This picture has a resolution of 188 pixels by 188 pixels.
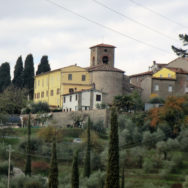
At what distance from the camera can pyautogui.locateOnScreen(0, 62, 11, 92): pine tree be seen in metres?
102

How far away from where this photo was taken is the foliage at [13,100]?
85.9 meters

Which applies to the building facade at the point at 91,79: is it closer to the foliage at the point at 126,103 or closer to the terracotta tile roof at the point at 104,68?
the terracotta tile roof at the point at 104,68

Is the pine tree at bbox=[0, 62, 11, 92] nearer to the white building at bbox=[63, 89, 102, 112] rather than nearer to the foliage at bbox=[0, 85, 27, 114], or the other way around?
the foliage at bbox=[0, 85, 27, 114]

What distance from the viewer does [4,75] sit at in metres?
103

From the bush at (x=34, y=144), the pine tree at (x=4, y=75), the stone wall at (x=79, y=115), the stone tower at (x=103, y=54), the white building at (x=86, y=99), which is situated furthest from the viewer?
the pine tree at (x=4, y=75)

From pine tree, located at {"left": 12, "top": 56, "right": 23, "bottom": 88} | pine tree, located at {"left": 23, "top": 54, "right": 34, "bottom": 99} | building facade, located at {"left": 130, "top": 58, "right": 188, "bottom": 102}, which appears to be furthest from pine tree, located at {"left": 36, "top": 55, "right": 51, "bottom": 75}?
building facade, located at {"left": 130, "top": 58, "right": 188, "bottom": 102}

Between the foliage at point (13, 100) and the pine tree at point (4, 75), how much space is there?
178 inches

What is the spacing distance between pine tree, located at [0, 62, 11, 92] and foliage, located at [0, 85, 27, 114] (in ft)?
14.9

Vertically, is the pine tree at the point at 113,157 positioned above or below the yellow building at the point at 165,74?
below

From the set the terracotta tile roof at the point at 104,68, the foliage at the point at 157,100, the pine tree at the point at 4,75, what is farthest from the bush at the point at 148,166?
the pine tree at the point at 4,75

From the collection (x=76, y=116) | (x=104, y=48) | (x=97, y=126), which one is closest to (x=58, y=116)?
(x=76, y=116)

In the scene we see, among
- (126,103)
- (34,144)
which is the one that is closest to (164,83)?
(126,103)

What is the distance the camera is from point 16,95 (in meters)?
92.0

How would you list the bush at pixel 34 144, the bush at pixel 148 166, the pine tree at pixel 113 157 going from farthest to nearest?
the bush at pixel 34 144
the bush at pixel 148 166
the pine tree at pixel 113 157
